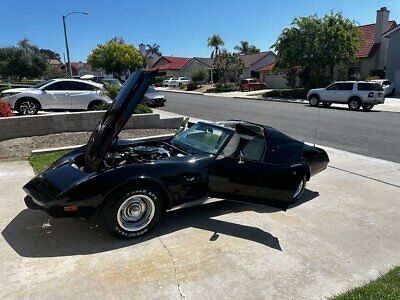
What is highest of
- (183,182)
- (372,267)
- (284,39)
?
(284,39)

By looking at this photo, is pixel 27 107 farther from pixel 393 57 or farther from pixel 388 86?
pixel 393 57

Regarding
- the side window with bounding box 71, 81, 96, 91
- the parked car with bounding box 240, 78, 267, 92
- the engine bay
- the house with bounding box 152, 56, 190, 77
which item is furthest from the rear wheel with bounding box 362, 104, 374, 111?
the house with bounding box 152, 56, 190, 77

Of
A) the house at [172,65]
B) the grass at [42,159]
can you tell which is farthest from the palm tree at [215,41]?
the grass at [42,159]

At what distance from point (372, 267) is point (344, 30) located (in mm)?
28557

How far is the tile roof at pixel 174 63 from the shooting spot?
6712cm

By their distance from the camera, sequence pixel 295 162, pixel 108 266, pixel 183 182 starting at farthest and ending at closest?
1. pixel 295 162
2. pixel 183 182
3. pixel 108 266

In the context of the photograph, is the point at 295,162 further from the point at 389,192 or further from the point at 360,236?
the point at 389,192

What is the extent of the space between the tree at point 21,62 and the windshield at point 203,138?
167ft

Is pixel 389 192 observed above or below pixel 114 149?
below

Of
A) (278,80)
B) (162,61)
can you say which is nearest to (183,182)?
(278,80)

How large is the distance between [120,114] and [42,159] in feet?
13.4

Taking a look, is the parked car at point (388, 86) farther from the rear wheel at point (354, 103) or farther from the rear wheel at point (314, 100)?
the rear wheel at point (354, 103)

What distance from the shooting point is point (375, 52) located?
35.3 meters

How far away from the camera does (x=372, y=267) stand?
3.31 m
